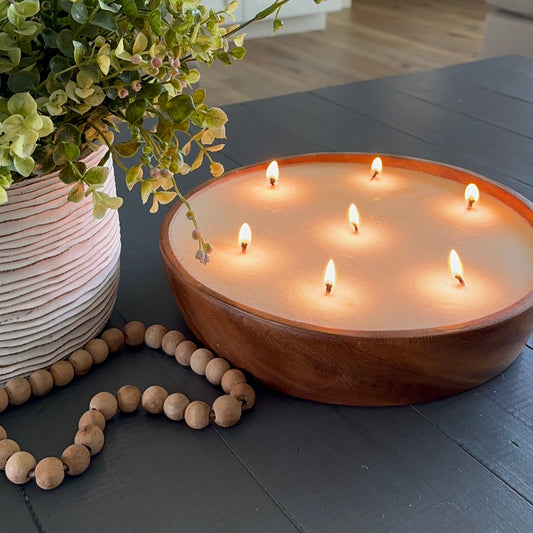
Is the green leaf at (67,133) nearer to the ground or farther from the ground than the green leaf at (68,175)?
farther from the ground

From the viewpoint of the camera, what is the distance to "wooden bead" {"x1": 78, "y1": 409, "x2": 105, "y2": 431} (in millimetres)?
616

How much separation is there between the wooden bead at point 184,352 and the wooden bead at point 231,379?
0.16 feet

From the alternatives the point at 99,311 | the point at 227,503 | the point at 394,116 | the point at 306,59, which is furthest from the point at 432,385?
the point at 306,59

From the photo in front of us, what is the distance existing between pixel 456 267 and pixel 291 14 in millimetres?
3130

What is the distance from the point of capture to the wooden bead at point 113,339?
71 centimetres

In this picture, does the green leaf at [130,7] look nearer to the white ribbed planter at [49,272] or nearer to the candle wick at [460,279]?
the white ribbed planter at [49,272]

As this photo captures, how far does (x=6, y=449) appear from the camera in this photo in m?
0.59

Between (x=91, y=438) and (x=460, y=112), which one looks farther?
(x=460, y=112)

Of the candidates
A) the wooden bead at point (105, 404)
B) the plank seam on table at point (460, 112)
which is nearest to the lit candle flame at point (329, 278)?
the wooden bead at point (105, 404)

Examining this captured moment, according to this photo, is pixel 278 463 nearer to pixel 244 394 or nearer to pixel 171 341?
pixel 244 394

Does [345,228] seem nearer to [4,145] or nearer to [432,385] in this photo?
[432,385]

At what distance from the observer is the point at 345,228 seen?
79cm

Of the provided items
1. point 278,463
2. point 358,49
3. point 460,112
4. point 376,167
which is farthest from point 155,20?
point 358,49

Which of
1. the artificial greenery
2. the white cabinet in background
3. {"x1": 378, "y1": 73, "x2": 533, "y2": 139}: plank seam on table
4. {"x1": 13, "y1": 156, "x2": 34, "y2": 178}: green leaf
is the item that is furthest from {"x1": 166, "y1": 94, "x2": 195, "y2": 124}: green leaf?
the white cabinet in background
